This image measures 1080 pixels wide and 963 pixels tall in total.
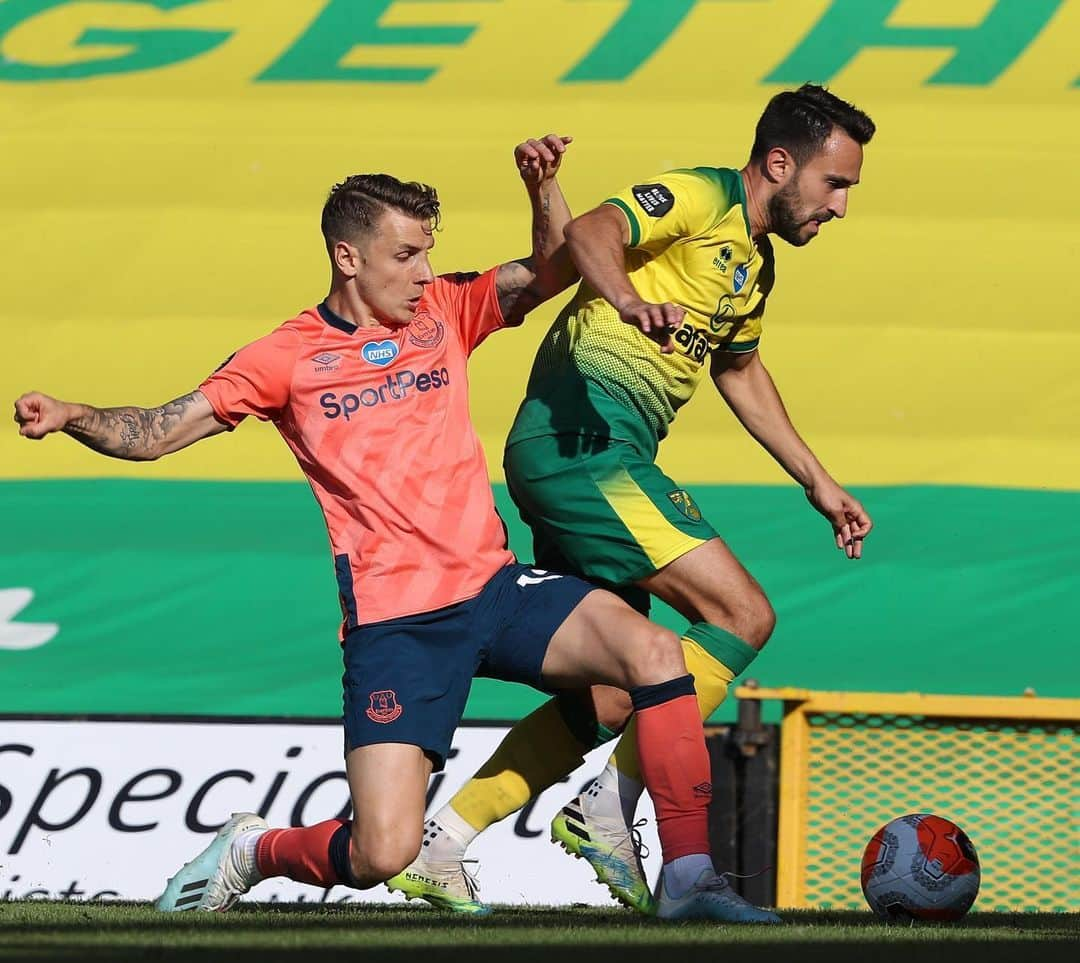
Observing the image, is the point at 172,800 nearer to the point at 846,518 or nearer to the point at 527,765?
the point at 527,765

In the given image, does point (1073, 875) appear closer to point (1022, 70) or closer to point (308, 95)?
point (1022, 70)

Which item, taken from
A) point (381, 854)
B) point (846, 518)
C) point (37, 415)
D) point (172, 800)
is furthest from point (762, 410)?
point (172, 800)

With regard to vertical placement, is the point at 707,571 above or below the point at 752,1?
below

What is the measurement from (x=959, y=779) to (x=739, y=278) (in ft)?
7.38

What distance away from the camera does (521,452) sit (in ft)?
14.1

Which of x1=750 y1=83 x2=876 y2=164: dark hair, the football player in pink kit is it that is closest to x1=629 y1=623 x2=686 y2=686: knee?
the football player in pink kit

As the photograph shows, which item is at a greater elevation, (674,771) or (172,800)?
(674,771)

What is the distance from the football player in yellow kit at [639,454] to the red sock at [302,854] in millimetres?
252

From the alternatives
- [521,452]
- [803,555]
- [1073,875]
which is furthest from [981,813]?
[521,452]

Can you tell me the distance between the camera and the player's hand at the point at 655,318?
11.8ft

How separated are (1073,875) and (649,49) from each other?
163 inches

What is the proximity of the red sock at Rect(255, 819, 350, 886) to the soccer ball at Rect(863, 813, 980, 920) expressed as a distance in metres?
1.20

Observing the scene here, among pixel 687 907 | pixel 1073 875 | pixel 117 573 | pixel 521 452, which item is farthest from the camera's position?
pixel 117 573

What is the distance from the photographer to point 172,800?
572cm
